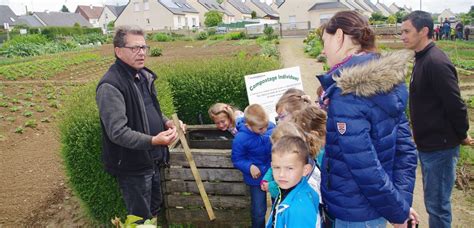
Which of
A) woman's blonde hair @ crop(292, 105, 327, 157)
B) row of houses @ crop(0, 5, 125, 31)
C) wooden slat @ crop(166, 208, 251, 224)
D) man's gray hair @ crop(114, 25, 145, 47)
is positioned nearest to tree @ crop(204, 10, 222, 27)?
row of houses @ crop(0, 5, 125, 31)

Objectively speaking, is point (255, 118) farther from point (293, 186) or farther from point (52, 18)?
point (52, 18)

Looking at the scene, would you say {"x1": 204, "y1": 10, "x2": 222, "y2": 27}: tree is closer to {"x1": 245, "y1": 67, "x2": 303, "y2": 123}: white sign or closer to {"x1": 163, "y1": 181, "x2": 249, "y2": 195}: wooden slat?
{"x1": 245, "y1": 67, "x2": 303, "y2": 123}: white sign

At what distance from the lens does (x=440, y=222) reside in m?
3.58

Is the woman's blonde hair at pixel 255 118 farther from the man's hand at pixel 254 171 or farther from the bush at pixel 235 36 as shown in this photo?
the bush at pixel 235 36

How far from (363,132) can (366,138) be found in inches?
1.5

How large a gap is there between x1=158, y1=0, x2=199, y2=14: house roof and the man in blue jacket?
60487 mm

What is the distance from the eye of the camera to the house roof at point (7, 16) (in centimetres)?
6209

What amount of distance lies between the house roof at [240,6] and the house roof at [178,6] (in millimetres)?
14944

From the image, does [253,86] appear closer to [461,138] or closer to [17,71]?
[461,138]

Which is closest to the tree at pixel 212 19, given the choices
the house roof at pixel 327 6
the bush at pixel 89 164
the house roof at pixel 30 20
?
the house roof at pixel 327 6

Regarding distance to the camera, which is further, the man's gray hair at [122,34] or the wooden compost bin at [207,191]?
the wooden compost bin at [207,191]

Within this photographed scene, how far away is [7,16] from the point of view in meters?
63.1

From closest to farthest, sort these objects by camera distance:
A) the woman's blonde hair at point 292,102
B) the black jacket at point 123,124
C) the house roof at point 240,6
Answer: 1. the black jacket at point 123,124
2. the woman's blonde hair at point 292,102
3. the house roof at point 240,6

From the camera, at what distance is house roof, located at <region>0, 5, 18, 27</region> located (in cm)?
6209
